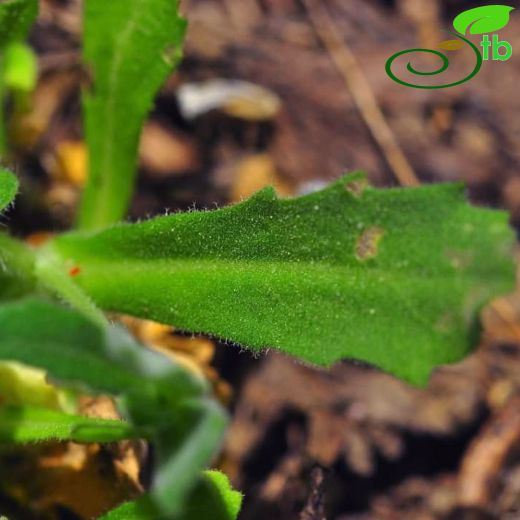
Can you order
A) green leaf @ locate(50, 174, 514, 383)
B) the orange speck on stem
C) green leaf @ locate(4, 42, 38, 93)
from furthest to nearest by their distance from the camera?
1. green leaf @ locate(4, 42, 38, 93)
2. the orange speck on stem
3. green leaf @ locate(50, 174, 514, 383)

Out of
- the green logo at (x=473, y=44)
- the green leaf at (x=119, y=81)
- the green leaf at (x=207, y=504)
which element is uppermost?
the green logo at (x=473, y=44)

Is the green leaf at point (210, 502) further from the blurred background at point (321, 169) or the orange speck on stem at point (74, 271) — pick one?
the orange speck on stem at point (74, 271)

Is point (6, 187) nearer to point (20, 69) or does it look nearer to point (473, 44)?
point (20, 69)

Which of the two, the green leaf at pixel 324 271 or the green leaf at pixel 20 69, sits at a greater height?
the green leaf at pixel 20 69

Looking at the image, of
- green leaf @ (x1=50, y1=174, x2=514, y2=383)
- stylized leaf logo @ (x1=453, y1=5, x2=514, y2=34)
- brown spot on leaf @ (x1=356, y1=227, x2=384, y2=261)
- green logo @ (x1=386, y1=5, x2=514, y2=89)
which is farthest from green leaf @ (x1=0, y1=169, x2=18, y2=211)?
stylized leaf logo @ (x1=453, y1=5, x2=514, y2=34)

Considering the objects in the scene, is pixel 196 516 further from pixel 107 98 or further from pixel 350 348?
pixel 107 98

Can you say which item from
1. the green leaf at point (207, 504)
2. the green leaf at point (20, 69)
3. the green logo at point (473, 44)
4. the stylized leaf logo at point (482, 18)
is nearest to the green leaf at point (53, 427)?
the green leaf at point (207, 504)

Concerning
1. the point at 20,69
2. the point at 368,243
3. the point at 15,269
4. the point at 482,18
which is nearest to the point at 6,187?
the point at 15,269

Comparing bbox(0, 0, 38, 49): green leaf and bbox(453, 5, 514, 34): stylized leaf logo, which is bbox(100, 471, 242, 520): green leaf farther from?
bbox(453, 5, 514, 34): stylized leaf logo
